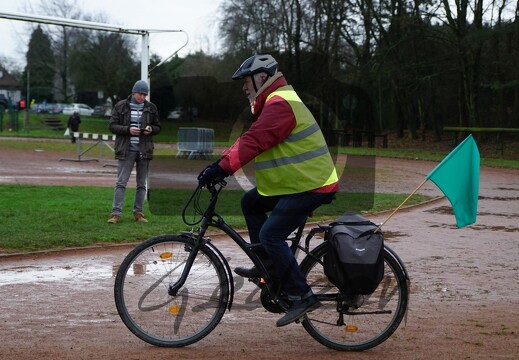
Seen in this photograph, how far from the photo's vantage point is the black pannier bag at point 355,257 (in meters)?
5.60

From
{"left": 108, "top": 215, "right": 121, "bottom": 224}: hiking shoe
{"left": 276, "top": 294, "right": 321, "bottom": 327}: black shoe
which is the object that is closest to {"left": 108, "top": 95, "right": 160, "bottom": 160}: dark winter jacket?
{"left": 108, "top": 215, "right": 121, "bottom": 224}: hiking shoe

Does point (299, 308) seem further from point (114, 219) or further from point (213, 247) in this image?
point (114, 219)

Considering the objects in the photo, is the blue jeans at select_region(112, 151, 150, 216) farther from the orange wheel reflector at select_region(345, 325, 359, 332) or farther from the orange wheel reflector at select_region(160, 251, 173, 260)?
the orange wheel reflector at select_region(345, 325, 359, 332)

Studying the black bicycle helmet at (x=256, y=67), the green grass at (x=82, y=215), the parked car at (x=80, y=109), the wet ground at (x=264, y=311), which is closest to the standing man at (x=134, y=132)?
the green grass at (x=82, y=215)

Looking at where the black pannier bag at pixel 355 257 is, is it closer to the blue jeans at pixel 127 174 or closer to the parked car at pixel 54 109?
the blue jeans at pixel 127 174

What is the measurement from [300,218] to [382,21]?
43598mm

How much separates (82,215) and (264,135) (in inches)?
315

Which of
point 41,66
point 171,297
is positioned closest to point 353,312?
point 171,297

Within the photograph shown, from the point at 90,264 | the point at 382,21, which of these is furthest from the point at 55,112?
the point at 90,264

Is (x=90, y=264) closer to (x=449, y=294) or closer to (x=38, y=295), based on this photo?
(x=38, y=295)

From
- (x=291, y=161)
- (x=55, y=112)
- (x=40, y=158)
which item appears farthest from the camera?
(x=55, y=112)

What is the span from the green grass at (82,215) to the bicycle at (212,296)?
4.27m

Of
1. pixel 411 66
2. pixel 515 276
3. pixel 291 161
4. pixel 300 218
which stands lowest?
pixel 515 276

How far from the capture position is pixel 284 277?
578 centimetres
